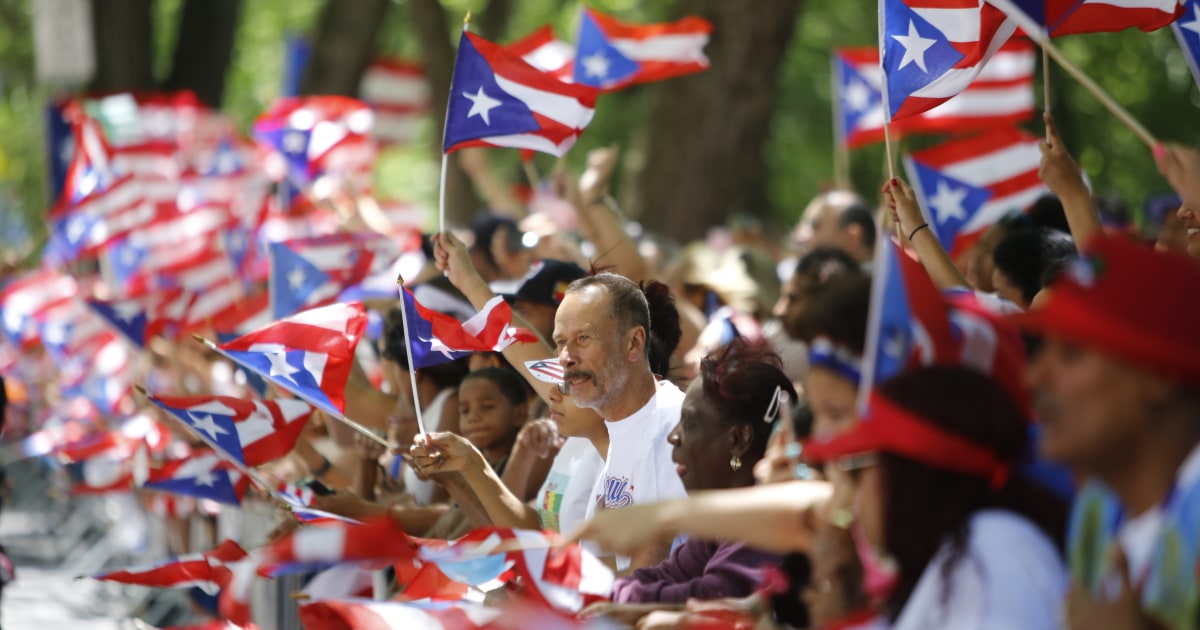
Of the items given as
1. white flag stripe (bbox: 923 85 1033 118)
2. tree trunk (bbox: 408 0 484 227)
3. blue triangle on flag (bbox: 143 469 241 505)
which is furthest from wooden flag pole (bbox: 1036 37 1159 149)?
tree trunk (bbox: 408 0 484 227)

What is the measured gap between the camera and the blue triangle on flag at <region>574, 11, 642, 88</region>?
388 inches

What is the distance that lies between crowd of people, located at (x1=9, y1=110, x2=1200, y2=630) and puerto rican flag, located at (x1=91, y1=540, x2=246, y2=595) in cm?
49

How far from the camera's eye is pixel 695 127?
1423cm

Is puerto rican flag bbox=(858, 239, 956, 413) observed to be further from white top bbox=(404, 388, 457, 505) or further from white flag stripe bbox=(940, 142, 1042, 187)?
white flag stripe bbox=(940, 142, 1042, 187)

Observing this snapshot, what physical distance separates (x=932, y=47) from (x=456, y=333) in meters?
2.14

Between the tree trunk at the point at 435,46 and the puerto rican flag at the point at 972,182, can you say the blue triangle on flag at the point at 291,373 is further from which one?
the tree trunk at the point at 435,46

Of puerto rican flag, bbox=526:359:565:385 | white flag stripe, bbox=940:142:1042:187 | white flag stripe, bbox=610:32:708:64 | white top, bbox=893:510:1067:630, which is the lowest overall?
puerto rican flag, bbox=526:359:565:385

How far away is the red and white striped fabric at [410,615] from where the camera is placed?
14.2 ft

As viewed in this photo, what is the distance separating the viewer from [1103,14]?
5.70 meters

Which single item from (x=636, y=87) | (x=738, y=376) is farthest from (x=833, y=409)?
(x=636, y=87)

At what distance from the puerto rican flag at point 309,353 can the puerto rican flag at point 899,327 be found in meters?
3.29

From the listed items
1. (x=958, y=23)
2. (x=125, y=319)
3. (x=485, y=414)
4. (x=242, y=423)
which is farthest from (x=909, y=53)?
(x=125, y=319)

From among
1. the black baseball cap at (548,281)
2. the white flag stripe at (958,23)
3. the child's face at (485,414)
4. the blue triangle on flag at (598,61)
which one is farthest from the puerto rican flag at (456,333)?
the blue triangle on flag at (598,61)

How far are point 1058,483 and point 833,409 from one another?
20.2 inches
